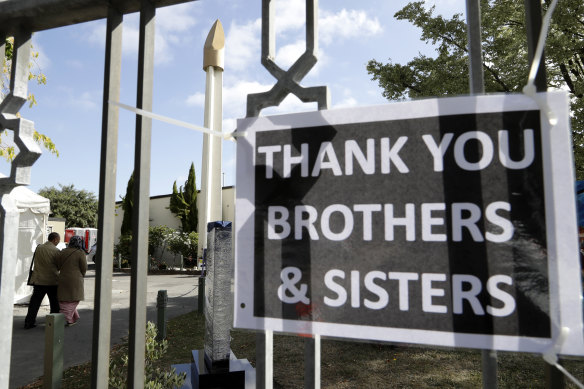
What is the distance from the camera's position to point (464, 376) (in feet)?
16.5

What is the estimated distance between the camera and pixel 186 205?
27.8 m

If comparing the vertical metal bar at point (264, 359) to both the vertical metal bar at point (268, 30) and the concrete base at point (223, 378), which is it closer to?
the vertical metal bar at point (268, 30)

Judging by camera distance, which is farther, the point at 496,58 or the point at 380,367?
the point at 496,58

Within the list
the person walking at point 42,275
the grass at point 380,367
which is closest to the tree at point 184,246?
the person walking at point 42,275

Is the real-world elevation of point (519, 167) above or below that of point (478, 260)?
above

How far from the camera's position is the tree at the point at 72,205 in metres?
42.7

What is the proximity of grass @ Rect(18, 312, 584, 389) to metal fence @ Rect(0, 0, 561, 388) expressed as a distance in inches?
144

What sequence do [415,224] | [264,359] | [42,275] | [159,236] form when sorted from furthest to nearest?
[159,236] → [42,275] → [264,359] → [415,224]

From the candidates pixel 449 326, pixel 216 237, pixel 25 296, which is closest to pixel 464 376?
pixel 216 237

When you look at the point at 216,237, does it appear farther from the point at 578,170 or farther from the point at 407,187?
the point at 578,170

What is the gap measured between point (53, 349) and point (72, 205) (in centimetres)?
4517

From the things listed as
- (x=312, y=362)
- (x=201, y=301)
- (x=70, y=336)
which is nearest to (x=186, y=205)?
(x=201, y=301)

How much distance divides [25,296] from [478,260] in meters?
12.0

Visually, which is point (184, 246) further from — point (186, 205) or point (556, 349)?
point (556, 349)
